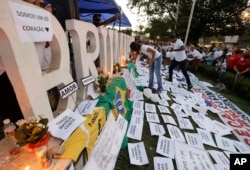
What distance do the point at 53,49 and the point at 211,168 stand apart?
2.22 meters

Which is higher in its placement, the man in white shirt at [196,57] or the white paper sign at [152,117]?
the white paper sign at [152,117]

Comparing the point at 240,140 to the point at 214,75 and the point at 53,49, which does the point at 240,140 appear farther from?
the point at 214,75

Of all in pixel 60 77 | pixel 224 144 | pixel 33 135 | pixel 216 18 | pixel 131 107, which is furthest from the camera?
pixel 216 18

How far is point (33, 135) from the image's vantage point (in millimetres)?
1190

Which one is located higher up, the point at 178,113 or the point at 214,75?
the point at 178,113

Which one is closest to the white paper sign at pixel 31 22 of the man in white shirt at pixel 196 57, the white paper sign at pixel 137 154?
the white paper sign at pixel 137 154

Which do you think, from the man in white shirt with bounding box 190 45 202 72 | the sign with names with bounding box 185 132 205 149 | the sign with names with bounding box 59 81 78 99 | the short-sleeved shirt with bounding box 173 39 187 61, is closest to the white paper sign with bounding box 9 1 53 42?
the sign with names with bounding box 59 81 78 99

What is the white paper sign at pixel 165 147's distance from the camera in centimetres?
232

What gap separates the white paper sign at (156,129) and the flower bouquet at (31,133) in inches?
73.2

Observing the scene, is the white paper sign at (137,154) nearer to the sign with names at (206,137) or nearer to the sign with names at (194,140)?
the sign with names at (194,140)

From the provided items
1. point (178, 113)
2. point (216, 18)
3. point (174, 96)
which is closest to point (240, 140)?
point (178, 113)

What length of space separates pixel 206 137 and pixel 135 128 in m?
1.12

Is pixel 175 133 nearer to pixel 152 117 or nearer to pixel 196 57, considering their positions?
pixel 152 117

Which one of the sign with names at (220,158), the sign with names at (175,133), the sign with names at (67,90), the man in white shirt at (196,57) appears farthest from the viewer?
the man in white shirt at (196,57)
